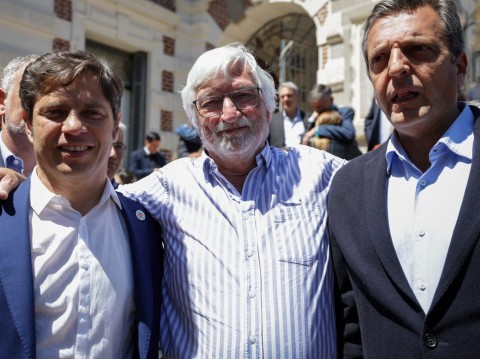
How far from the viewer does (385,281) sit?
1.76 meters

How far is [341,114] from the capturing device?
5.33 metres

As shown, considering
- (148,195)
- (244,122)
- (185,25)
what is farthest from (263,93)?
(185,25)

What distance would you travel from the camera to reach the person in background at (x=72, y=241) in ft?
5.73

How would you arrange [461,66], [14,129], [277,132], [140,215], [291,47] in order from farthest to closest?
[291,47]
[277,132]
[14,129]
[140,215]
[461,66]

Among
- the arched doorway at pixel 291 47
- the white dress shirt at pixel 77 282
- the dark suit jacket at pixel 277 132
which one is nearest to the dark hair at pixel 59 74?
the white dress shirt at pixel 77 282

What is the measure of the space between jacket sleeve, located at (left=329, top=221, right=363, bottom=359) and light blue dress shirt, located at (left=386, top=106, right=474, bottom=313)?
320 mm

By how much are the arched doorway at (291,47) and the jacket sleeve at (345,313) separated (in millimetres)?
7890

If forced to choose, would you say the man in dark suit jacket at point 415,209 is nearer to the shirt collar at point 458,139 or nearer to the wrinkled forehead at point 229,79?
the shirt collar at point 458,139

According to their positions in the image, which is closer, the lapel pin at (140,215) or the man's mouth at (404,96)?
the man's mouth at (404,96)

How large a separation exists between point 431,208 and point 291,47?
31.0ft

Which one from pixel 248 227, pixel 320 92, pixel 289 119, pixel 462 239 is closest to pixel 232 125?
pixel 248 227

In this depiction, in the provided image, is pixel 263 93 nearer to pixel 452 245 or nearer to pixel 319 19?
pixel 452 245

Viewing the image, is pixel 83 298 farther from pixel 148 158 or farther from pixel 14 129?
pixel 148 158

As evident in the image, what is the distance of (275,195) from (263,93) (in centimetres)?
49
